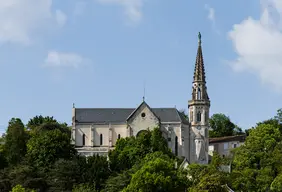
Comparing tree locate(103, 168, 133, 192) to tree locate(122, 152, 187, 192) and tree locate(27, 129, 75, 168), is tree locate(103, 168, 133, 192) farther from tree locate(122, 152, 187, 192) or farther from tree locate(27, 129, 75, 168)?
tree locate(27, 129, 75, 168)

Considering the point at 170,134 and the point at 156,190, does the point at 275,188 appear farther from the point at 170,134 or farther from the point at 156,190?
the point at 170,134

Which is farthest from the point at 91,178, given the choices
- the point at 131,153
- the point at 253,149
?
the point at 253,149

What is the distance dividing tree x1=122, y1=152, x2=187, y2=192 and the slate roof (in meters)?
26.9

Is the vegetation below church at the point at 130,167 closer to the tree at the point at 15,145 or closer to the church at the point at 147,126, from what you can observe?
the tree at the point at 15,145

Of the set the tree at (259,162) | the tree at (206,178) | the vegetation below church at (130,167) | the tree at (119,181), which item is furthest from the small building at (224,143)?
the tree at (119,181)

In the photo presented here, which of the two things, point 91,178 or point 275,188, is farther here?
point 91,178

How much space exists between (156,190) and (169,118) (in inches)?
1187

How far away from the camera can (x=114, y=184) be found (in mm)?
73250

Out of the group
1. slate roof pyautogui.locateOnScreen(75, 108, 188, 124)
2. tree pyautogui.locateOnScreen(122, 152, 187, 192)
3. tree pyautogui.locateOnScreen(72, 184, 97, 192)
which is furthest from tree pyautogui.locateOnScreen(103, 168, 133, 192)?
slate roof pyautogui.locateOnScreen(75, 108, 188, 124)

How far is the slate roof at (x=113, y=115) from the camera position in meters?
97.1

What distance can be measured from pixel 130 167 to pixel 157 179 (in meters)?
16.3

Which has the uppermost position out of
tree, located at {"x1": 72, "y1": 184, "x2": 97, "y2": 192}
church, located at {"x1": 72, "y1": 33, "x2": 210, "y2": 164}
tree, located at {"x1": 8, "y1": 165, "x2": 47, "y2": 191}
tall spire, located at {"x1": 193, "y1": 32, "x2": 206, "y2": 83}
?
tall spire, located at {"x1": 193, "y1": 32, "x2": 206, "y2": 83}

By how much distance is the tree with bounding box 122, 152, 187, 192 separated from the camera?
67062mm

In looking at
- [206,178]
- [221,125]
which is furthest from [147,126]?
[221,125]
